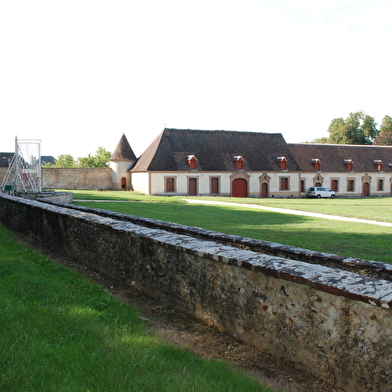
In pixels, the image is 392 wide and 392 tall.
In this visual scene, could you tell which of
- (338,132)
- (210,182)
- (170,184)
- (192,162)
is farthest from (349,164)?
(338,132)

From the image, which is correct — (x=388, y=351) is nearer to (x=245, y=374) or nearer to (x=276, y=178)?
(x=245, y=374)

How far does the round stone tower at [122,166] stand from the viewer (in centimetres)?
4622

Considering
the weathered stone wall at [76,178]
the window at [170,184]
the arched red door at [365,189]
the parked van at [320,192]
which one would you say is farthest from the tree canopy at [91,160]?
the arched red door at [365,189]

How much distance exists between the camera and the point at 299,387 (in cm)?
321

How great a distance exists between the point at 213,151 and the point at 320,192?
525 inches

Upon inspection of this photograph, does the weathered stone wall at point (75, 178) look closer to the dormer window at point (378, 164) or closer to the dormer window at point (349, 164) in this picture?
the dormer window at point (349, 164)

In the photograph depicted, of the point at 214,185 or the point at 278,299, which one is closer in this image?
the point at 278,299

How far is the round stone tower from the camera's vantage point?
46.2 m

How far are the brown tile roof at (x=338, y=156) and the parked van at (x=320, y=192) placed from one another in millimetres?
2852

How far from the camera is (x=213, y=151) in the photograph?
140 ft

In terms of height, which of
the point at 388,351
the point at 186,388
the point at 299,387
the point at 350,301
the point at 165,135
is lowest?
the point at 299,387

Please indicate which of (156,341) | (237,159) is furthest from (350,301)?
(237,159)

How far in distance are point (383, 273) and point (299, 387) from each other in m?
2.14

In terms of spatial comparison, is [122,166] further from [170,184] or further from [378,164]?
[378,164]
